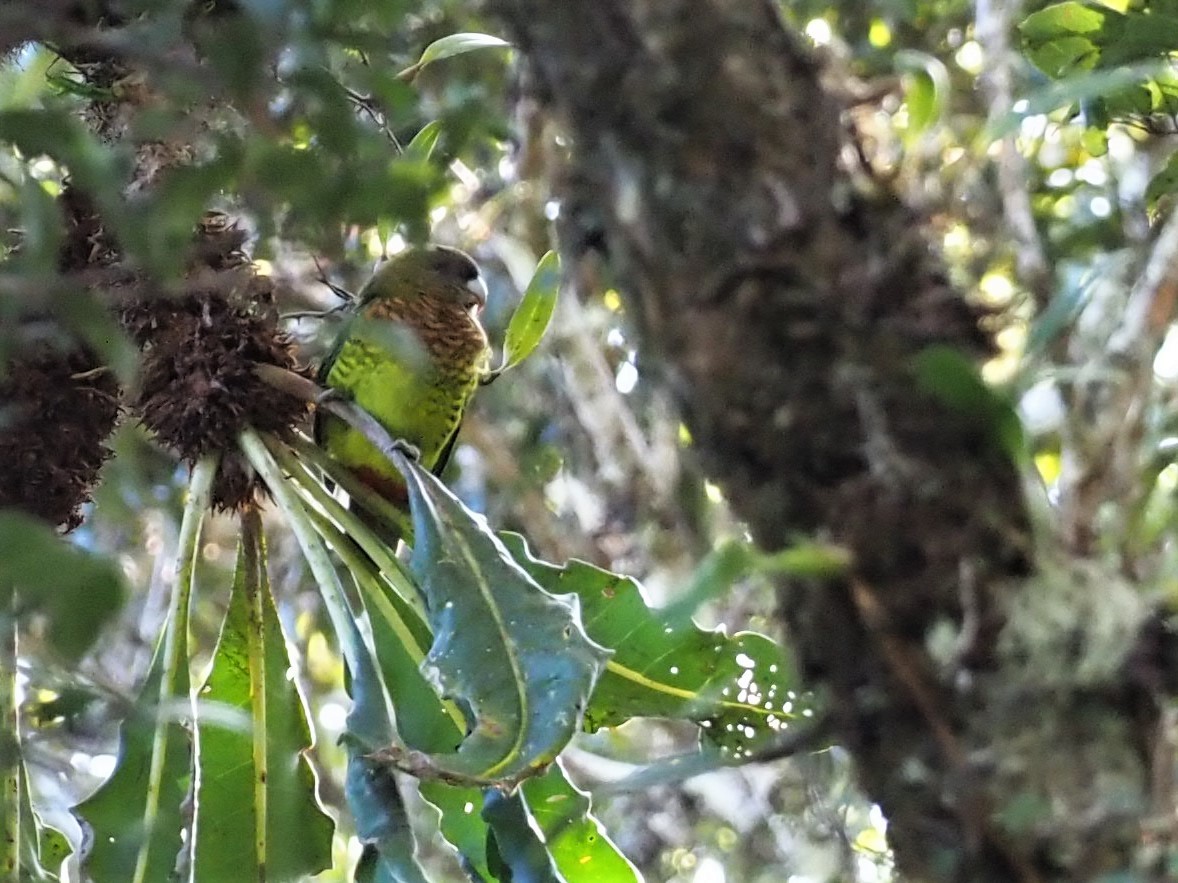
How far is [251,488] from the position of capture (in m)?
1.42

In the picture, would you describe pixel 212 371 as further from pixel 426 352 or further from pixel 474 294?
pixel 474 294

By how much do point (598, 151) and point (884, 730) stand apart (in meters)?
0.34

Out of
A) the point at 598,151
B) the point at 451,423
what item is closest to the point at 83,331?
the point at 598,151

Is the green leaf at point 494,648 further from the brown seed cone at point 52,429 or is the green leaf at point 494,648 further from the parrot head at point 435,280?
the parrot head at point 435,280

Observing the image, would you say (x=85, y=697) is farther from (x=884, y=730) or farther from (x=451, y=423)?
(x=451, y=423)

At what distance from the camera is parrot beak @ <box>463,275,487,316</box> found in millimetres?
2336

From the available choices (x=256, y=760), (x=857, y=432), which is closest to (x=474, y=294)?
(x=256, y=760)

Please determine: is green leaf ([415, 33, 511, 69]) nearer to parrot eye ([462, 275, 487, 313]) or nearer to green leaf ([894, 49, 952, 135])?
green leaf ([894, 49, 952, 135])

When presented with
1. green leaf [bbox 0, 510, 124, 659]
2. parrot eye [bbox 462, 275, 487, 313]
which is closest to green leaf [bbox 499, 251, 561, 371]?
parrot eye [bbox 462, 275, 487, 313]

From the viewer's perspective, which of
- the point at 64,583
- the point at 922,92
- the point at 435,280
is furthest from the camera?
the point at 435,280

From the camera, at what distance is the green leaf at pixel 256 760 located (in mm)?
1374

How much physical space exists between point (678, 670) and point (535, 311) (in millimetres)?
441

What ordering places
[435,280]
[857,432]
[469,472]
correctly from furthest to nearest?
[469,472]
[435,280]
[857,432]

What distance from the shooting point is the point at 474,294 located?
2342 millimetres
